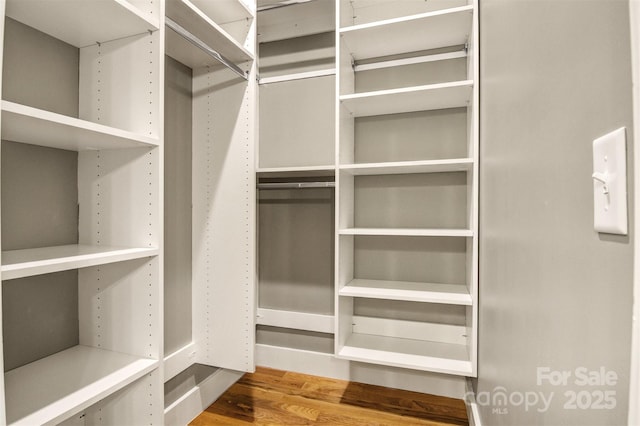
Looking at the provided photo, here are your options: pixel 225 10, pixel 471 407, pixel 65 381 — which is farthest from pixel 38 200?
pixel 471 407

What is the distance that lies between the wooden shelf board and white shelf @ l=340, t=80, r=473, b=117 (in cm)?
62

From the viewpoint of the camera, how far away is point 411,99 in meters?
1.61

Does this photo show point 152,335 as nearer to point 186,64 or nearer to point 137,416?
point 137,416

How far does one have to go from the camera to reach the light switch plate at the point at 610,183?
375mm

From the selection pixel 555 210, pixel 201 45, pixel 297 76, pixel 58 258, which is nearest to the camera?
pixel 555 210

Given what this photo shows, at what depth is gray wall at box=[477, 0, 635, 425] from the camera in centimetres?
41

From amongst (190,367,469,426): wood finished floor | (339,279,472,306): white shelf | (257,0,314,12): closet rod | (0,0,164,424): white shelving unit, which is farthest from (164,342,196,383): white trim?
(257,0,314,12): closet rod

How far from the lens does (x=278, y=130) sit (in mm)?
2053

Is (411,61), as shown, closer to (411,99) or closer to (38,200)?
(411,99)

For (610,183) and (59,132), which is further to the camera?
(59,132)

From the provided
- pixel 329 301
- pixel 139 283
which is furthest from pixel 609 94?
pixel 329 301

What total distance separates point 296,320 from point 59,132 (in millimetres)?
1514

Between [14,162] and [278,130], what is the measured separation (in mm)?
1300

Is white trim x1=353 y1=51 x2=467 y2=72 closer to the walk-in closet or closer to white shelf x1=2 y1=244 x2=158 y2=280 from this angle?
the walk-in closet
